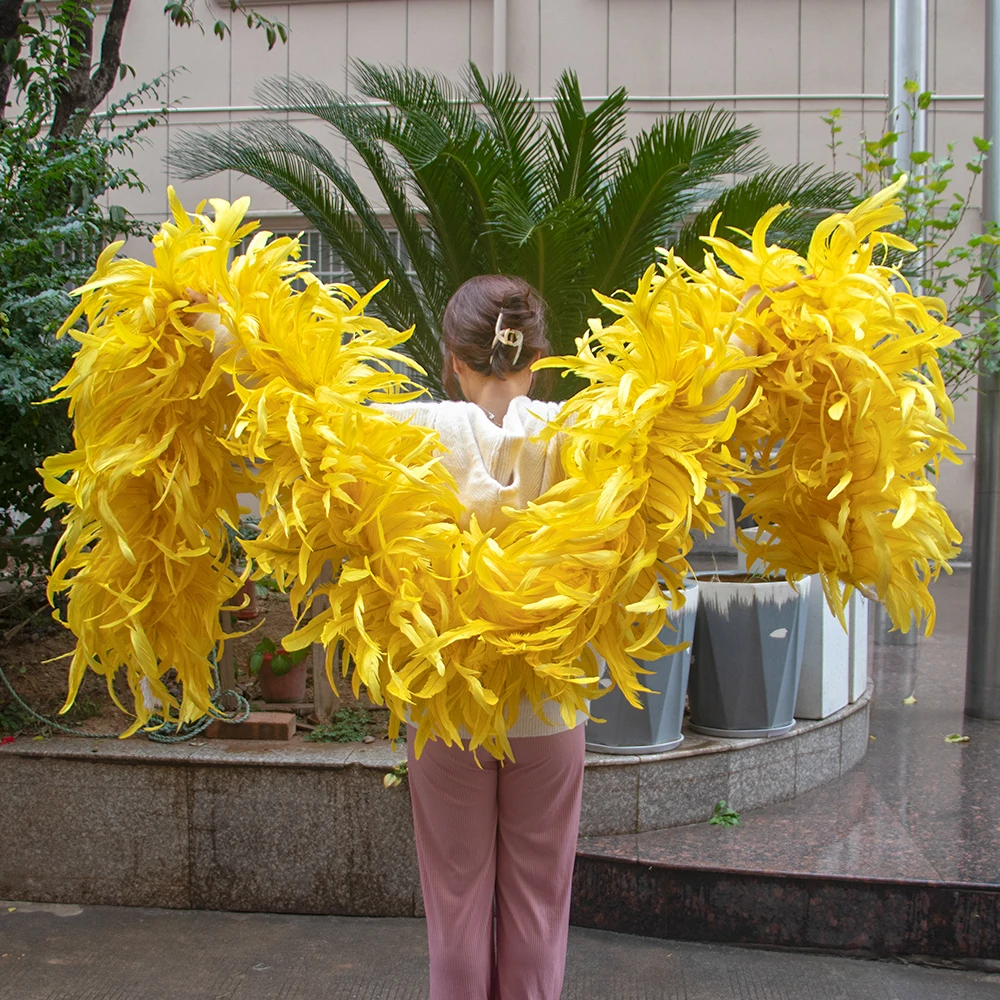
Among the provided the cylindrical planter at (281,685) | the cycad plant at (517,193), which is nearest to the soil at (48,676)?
the cylindrical planter at (281,685)

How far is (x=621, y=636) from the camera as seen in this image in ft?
7.14

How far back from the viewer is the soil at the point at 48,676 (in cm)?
436

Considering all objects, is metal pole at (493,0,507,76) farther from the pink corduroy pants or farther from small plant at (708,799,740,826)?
the pink corduroy pants

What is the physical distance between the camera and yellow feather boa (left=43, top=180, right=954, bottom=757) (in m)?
2.08

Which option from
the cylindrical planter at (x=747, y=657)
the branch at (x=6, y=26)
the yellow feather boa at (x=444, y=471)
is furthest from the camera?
the branch at (x=6, y=26)

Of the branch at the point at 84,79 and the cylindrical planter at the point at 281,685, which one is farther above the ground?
the branch at the point at 84,79

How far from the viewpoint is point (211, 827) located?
12.7 feet

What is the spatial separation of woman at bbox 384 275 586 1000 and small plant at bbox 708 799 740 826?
6.33 ft

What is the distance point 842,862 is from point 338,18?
33.0 feet

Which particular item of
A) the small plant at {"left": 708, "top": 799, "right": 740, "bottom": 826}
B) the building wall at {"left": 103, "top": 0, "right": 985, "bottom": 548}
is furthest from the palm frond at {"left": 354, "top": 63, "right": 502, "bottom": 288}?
the building wall at {"left": 103, "top": 0, "right": 985, "bottom": 548}

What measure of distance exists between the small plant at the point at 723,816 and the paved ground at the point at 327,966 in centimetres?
60

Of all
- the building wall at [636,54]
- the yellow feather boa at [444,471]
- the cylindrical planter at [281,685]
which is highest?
the building wall at [636,54]

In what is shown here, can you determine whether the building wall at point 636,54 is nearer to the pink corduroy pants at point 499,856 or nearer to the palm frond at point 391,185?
the palm frond at point 391,185

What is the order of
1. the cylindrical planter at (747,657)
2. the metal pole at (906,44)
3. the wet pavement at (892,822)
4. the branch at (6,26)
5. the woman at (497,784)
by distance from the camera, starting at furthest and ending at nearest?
the metal pole at (906,44), the branch at (6,26), the cylindrical planter at (747,657), the wet pavement at (892,822), the woman at (497,784)
